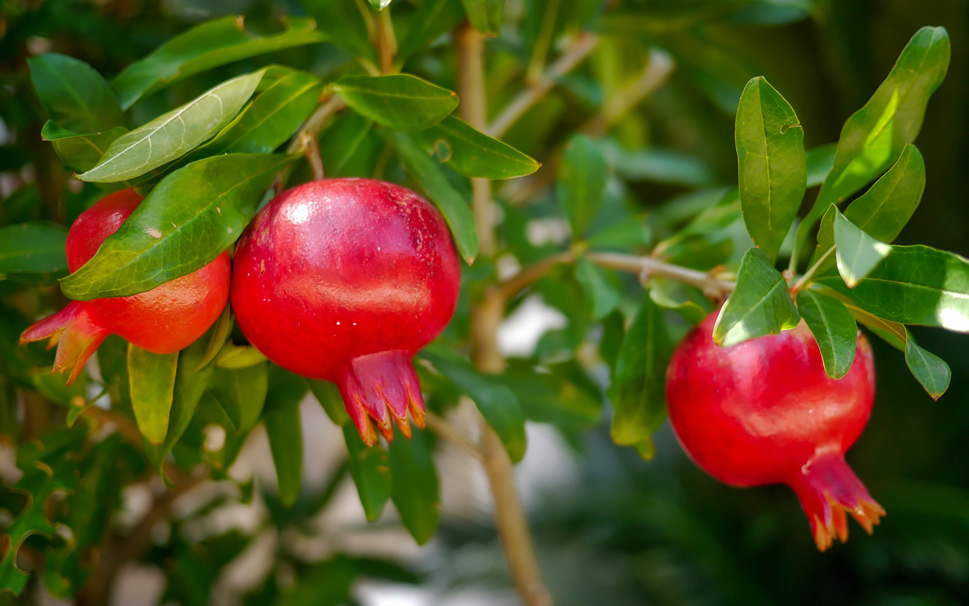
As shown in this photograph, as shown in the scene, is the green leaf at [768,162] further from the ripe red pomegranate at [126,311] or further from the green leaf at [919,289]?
the ripe red pomegranate at [126,311]

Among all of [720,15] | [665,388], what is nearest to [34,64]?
[665,388]

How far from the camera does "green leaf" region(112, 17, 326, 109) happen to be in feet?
1.45

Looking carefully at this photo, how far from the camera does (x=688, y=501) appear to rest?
62.1 inches

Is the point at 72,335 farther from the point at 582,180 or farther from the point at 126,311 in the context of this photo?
the point at 582,180

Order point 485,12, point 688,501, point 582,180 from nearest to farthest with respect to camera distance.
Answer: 1. point 485,12
2. point 582,180
3. point 688,501

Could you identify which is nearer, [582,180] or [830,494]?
[830,494]

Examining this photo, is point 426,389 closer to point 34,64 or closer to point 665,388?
point 665,388

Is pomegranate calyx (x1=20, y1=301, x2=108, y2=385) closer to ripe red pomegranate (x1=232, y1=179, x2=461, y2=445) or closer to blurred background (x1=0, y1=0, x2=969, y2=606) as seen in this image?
ripe red pomegranate (x1=232, y1=179, x2=461, y2=445)

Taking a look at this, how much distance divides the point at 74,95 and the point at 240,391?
211mm

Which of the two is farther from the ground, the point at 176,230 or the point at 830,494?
the point at 176,230

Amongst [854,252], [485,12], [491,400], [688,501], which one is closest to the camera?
[854,252]

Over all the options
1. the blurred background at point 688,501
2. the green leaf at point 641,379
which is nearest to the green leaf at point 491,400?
the green leaf at point 641,379

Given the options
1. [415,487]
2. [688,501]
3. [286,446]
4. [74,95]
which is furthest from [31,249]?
[688,501]

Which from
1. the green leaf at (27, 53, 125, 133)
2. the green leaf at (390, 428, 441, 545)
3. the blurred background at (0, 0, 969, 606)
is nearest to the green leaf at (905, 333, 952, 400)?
the green leaf at (390, 428, 441, 545)
